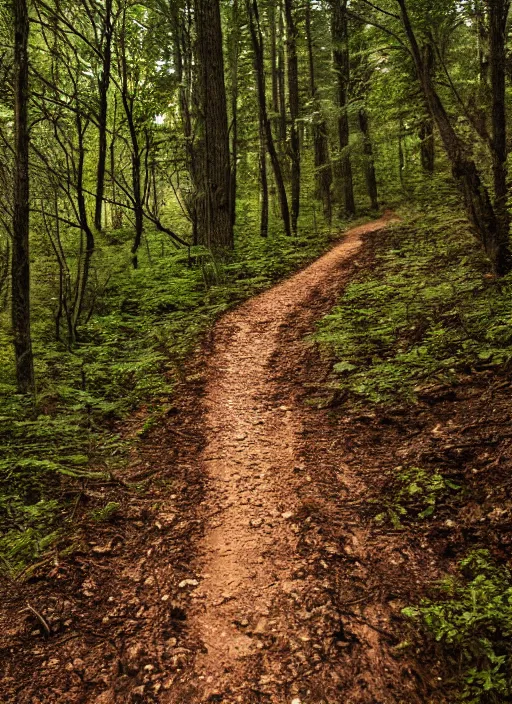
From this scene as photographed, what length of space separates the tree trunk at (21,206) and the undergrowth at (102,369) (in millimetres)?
418

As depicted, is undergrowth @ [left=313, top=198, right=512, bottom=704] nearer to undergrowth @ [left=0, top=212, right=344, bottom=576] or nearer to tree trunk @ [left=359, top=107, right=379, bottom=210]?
undergrowth @ [left=0, top=212, right=344, bottom=576]

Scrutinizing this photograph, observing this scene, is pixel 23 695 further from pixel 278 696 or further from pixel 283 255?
pixel 283 255

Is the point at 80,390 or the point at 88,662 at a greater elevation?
the point at 80,390

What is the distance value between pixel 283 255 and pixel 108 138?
8.26 meters

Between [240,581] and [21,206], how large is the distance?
4.89 meters

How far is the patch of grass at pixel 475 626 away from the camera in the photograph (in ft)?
6.64

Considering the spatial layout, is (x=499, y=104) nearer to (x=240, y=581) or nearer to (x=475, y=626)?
(x=475, y=626)

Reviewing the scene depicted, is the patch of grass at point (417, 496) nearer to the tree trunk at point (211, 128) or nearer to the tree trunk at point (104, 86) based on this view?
the tree trunk at point (104, 86)

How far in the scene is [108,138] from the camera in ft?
50.9

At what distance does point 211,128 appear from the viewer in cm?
1077

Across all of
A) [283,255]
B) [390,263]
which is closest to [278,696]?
[390,263]

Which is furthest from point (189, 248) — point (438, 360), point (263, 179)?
point (438, 360)

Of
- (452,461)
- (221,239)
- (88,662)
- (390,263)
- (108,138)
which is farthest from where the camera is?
(108,138)

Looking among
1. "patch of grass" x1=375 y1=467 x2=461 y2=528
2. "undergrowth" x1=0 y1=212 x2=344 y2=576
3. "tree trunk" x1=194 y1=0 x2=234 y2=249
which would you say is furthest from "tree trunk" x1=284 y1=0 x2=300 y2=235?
"patch of grass" x1=375 y1=467 x2=461 y2=528
